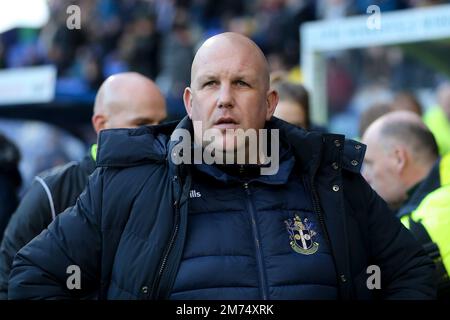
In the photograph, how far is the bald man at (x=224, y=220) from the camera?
2.77 m

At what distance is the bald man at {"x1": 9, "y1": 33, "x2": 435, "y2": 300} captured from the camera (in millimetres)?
2768

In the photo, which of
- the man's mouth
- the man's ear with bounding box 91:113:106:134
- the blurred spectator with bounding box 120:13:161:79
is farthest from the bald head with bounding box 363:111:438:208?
the blurred spectator with bounding box 120:13:161:79

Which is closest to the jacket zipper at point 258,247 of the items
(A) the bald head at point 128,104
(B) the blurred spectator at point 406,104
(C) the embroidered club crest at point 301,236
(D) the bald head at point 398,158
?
(C) the embroidered club crest at point 301,236

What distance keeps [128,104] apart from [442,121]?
3.42m

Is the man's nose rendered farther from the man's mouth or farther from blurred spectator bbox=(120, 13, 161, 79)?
blurred spectator bbox=(120, 13, 161, 79)

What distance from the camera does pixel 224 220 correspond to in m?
2.85

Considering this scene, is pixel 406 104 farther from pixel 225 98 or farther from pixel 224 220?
pixel 224 220

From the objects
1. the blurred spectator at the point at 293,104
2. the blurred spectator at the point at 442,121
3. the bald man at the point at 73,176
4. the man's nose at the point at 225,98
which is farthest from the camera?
the blurred spectator at the point at 442,121

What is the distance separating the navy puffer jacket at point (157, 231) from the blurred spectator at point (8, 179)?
2203 millimetres

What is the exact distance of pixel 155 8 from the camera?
13.3 m

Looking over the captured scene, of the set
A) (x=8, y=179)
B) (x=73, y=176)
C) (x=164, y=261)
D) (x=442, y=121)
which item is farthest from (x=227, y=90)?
(x=442, y=121)

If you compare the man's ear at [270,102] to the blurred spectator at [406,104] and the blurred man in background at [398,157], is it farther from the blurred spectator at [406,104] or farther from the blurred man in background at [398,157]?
the blurred spectator at [406,104]

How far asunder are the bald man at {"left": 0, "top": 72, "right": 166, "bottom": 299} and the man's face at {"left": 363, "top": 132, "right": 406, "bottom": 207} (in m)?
1.08
